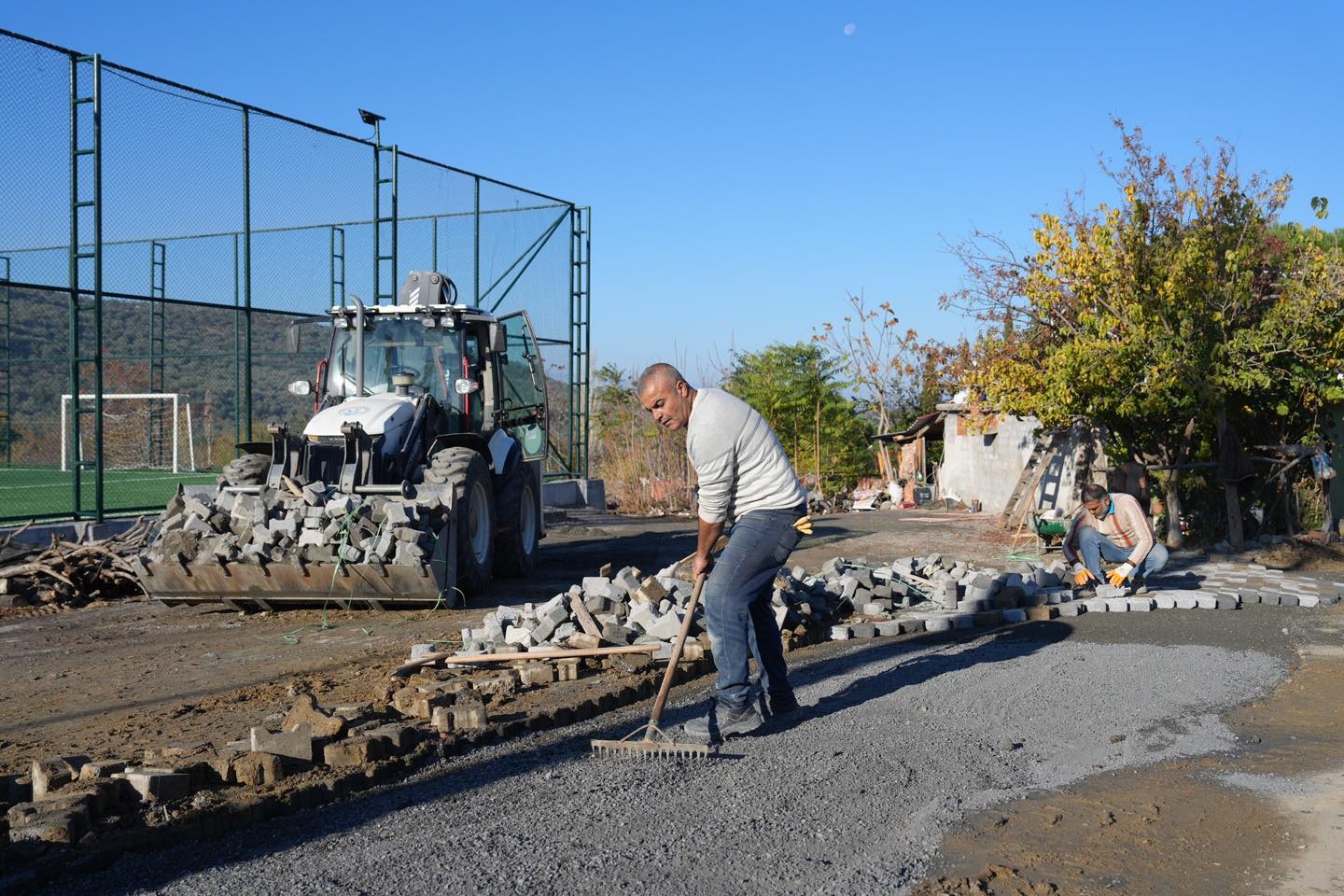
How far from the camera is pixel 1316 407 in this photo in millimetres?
15578

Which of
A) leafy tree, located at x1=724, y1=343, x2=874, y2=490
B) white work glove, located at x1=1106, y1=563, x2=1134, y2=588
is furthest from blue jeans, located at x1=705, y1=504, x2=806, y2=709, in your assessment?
leafy tree, located at x1=724, y1=343, x2=874, y2=490

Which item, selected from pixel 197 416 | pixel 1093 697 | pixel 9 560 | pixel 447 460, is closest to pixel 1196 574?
pixel 1093 697

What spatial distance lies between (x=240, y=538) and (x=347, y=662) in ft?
8.35

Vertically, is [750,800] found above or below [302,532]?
below

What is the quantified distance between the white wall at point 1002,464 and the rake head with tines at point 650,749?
454 inches

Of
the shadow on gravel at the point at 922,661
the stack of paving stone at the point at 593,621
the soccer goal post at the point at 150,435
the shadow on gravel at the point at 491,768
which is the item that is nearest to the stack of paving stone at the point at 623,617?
the stack of paving stone at the point at 593,621

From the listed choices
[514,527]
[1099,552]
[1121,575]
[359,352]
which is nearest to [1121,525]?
[1099,552]

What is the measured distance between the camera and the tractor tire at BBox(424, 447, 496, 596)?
11.1m

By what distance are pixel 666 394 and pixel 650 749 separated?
177 cm

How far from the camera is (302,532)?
1023 centimetres

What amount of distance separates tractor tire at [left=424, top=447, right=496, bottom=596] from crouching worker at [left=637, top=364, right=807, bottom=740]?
5.13 m

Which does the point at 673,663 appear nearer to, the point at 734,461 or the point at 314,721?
the point at 734,461

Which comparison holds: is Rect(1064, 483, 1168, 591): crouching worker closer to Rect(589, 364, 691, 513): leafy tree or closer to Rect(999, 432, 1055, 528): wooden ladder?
Rect(999, 432, 1055, 528): wooden ladder

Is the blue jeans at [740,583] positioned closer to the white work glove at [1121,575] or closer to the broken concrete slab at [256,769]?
the broken concrete slab at [256,769]
